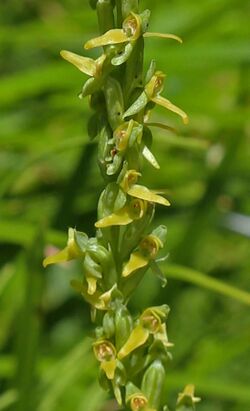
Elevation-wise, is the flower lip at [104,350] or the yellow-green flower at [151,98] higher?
the yellow-green flower at [151,98]

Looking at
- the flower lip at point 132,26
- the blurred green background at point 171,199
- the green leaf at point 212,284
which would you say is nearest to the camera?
the flower lip at point 132,26

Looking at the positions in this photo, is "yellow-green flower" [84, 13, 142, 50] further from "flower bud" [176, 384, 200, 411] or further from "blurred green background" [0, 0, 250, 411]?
"blurred green background" [0, 0, 250, 411]

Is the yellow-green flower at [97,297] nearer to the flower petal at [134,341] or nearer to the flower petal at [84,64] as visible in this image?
the flower petal at [134,341]

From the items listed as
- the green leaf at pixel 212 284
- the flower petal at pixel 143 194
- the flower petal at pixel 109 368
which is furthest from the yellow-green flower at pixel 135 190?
the green leaf at pixel 212 284

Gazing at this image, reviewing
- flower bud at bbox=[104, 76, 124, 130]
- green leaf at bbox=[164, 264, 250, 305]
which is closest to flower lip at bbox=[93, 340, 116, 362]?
flower bud at bbox=[104, 76, 124, 130]

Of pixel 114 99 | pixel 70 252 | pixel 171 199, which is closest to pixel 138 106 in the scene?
pixel 114 99

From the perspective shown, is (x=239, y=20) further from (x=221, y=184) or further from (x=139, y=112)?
(x=139, y=112)

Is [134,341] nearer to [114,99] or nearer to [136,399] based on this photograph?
[136,399]
